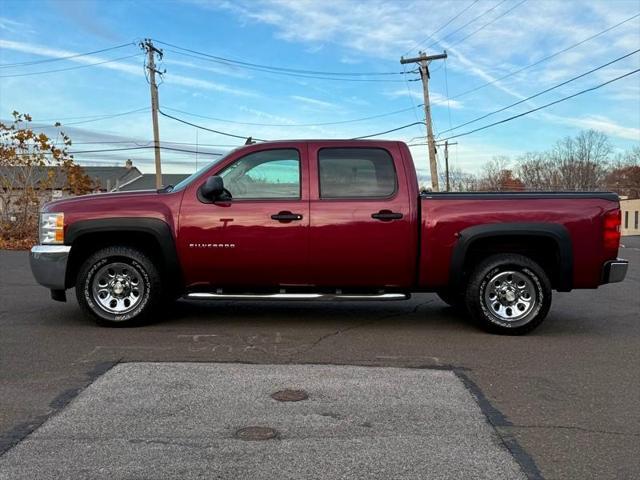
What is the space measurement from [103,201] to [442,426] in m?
4.37

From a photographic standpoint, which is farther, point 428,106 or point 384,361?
point 428,106

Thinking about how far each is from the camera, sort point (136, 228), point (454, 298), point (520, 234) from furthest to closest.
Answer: point (454, 298) < point (136, 228) < point (520, 234)

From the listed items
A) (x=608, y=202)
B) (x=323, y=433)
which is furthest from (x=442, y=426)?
(x=608, y=202)

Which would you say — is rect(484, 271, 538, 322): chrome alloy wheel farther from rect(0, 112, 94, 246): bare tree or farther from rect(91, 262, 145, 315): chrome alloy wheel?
rect(0, 112, 94, 246): bare tree

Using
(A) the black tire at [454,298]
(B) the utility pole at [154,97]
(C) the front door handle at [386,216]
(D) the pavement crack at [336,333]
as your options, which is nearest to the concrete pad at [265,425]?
(D) the pavement crack at [336,333]

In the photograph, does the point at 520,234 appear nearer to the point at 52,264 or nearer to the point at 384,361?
the point at 384,361

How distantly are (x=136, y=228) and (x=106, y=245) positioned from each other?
534mm

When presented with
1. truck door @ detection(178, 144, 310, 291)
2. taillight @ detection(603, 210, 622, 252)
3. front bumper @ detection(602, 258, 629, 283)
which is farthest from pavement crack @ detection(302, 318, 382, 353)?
taillight @ detection(603, 210, 622, 252)

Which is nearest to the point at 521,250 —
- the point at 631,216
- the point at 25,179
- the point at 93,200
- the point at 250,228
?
the point at 250,228

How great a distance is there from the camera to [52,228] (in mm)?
6215

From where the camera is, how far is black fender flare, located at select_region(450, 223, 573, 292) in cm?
600

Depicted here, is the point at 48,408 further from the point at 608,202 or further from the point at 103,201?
the point at 608,202

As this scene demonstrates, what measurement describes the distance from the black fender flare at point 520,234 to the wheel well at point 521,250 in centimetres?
9

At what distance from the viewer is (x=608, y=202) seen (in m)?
6.04
